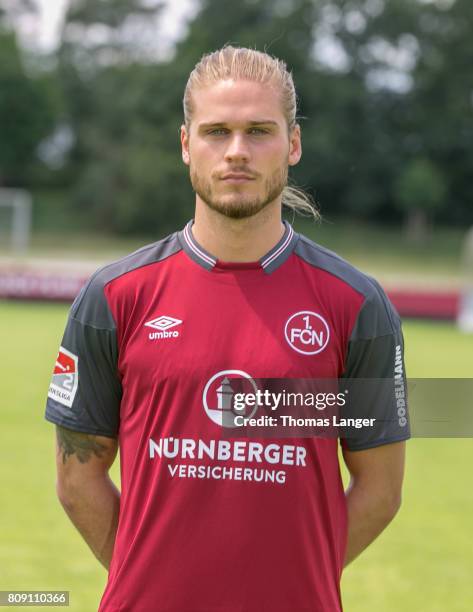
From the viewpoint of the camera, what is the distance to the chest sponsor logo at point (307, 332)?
82.2 inches

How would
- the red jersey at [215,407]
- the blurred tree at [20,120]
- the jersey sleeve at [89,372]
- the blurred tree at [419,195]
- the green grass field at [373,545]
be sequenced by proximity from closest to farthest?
the red jersey at [215,407], the jersey sleeve at [89,372], the green grass field at [373,545], the blurred tree at [419,195], the blurred tree at [20,120]

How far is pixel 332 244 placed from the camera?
1613 inches

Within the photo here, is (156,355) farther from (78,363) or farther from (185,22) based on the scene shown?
(185,22)

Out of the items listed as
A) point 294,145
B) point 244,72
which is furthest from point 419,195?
point 244,72

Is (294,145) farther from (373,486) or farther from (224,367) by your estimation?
(373,486)

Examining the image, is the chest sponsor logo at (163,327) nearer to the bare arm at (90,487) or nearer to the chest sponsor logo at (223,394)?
the chest sponsor logo at (223,394)

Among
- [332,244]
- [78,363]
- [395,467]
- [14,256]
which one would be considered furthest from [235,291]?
[332,244]

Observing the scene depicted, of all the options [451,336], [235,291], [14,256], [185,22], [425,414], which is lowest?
[425,414]

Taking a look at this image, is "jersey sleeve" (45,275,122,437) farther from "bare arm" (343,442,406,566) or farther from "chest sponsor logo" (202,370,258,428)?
"bare arm" (343,442,406,566)

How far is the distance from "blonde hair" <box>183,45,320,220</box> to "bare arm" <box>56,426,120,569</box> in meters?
0.79

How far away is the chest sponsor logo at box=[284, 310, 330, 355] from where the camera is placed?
209 cm

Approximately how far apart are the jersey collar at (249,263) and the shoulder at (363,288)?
1.2 inches

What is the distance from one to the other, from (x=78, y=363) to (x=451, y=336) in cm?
1462
